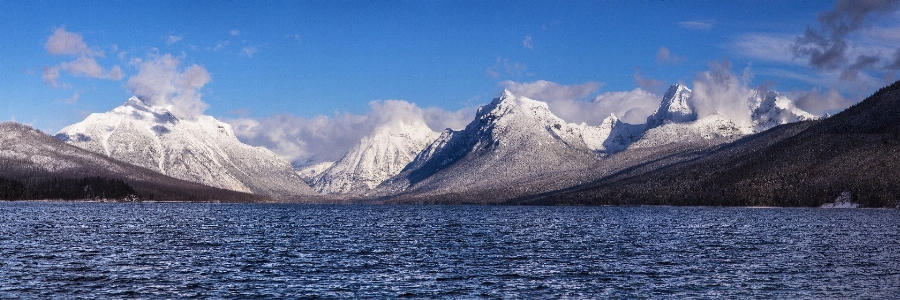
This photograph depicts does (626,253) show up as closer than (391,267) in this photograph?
No

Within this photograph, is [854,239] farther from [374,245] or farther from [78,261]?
[78,261]

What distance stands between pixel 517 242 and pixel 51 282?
6265 cm

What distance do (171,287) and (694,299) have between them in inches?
1564

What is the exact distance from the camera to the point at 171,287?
208ft

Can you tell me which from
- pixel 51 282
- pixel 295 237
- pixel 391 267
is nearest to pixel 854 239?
pixel 391 267

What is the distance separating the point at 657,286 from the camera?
65812 mm

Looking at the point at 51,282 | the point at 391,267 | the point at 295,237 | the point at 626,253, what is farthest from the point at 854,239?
the point at 51,282

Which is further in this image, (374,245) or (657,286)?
(374,245)

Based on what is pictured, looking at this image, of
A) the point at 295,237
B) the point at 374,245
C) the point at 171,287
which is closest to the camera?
the point at 171,287

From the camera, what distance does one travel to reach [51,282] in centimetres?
6450

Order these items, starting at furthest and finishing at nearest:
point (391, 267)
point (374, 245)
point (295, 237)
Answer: point (295, 237), point (374, 245), point (391, 267)

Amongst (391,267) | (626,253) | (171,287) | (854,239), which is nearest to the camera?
(171,287)

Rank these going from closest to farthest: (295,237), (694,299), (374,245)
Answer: (694,299), (374,245), (295,237)

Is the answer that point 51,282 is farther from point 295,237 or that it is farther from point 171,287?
point 295,237
